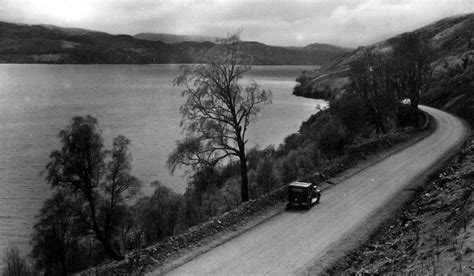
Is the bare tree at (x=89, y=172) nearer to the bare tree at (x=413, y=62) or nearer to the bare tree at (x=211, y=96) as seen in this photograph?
the bare tree at (x=211, y=96)

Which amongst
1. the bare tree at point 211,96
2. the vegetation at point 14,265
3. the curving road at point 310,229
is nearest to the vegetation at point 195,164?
the bare tree at point 211,96

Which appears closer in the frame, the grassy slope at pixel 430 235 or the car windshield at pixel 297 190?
the grassy slope at pixel 430 235

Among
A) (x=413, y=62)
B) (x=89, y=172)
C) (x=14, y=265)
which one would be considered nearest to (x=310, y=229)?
(x=89, y=172)

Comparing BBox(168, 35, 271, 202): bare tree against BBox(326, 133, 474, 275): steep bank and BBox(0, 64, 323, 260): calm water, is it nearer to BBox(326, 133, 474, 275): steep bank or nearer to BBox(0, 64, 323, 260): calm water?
BBox(326, 133, 474, 275): steep bank

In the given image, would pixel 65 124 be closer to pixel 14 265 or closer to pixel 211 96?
pixel 14 265

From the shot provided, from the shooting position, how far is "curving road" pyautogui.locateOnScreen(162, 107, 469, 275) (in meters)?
20.0

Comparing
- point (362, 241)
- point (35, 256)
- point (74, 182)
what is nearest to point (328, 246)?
point (362, 241)

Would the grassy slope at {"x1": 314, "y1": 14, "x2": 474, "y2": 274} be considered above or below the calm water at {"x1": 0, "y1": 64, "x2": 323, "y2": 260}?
above

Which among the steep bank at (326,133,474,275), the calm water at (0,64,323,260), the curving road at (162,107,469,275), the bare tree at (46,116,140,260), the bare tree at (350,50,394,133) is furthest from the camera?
the bare tree at (350,50,394,133)

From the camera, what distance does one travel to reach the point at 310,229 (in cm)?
2452

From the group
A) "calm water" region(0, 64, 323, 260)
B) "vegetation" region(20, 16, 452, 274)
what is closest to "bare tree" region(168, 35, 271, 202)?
"vegetation" region(20, 16, 452, 274)

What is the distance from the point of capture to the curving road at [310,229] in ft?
65.5

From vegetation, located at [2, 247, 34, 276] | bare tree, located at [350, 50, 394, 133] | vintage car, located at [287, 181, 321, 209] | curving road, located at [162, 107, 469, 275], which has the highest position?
bare tree, located at [350, 50, 394, 133]

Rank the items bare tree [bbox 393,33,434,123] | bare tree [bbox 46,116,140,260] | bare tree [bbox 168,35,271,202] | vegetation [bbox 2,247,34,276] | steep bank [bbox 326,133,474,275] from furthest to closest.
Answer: bare tree [bbox 393,33,434,123]
vegetation [bbox 2,247,34,276]
bare tree [bbox 46,116,140,260]
bare tree [bbox 168,35,271,202]
steep bank [bbox 326,133,474,275]
